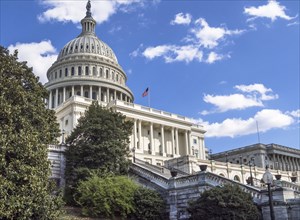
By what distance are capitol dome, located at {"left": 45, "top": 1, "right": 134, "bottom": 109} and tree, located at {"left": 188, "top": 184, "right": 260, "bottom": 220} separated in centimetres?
6892

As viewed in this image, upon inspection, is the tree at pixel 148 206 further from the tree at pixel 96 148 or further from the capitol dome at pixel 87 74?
the capitol dome at pixel 87 74

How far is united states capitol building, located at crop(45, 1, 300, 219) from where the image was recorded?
33844 mm

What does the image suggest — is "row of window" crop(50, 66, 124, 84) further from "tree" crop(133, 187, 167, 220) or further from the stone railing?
"tree" crop(133, 187, 167, 220)

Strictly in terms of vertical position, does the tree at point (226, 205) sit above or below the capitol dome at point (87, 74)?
below

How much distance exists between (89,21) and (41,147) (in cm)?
10244

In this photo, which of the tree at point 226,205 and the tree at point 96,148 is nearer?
the tree at point 226,205

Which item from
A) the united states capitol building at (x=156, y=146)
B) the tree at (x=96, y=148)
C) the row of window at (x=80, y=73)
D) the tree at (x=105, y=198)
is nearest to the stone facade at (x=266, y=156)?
the united states capitol building at (x=156, y=146)

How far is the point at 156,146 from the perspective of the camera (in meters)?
81.4

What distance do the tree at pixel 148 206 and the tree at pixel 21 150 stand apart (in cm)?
865

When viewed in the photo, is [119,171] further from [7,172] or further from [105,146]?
[7,172]

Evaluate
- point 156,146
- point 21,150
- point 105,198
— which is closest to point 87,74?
point 156,146

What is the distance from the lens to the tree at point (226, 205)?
27922 millimetres

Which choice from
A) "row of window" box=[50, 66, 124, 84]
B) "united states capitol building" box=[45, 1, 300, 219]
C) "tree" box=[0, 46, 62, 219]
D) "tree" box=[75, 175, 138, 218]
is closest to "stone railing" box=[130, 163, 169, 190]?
"united states capitol building" box=[45, 1, 300, 219]

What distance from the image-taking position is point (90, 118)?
43594mm
